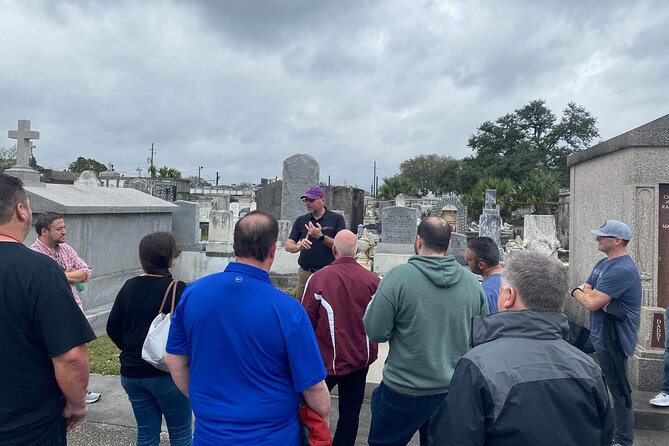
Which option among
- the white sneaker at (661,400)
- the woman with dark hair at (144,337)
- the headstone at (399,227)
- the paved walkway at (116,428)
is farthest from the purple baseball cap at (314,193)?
the headstone at (399,227)

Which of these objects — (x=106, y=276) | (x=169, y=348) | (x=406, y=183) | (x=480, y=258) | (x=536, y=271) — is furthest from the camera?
(x=406, y=183)

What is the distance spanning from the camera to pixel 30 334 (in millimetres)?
1962

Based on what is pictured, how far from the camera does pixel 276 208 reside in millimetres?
17891

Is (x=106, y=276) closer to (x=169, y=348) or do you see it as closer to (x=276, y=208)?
(x=169, y=348)

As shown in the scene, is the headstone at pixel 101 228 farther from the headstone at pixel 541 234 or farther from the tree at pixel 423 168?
the tree at pixel 423 168

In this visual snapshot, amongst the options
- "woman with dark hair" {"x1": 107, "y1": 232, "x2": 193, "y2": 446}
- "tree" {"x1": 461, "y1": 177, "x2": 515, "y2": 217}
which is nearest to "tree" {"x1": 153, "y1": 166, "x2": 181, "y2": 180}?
"tree" {"x1": 461, "y1": 177, "x2": 515, "y2": 217}

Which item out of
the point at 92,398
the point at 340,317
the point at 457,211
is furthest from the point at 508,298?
the point at 457,211

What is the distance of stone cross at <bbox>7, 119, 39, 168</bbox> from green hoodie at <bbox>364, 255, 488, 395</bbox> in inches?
251

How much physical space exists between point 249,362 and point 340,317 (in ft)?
3.97

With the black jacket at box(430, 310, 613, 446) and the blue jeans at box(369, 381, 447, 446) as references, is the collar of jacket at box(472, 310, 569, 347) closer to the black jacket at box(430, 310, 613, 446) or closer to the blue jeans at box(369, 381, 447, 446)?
the black jacket at box(430, 310, 613, 446)

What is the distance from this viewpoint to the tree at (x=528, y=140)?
143 ft

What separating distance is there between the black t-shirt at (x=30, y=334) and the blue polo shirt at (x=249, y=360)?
539 mm

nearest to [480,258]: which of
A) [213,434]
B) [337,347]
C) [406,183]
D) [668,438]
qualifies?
[337,347]

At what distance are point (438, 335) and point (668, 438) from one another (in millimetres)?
2755
